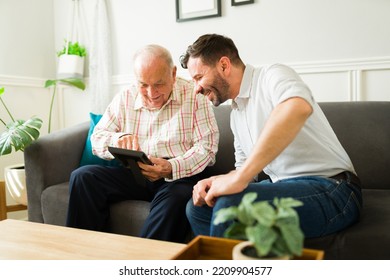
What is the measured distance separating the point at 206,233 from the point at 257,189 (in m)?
0.29

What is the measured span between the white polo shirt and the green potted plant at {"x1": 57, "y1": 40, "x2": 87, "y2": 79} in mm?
1835

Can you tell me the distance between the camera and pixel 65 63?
9.34 feet

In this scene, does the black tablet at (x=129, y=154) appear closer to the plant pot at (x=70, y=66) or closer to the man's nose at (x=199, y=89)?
the man's nose at (x=199, y=89)

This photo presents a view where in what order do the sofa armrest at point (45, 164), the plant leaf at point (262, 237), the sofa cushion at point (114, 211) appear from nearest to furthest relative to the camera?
the plant leaf at point (262, 237) → the sofa cushion at point (114, 211) → the sofa armrest at point (45, 164)

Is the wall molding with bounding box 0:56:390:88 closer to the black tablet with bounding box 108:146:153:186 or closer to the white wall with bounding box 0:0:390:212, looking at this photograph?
the white wall with bounding box 0:0:390:212

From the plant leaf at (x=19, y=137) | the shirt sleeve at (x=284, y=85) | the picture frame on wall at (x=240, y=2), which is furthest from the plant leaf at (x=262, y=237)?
the picture frame on wall at (x=240, y=2)

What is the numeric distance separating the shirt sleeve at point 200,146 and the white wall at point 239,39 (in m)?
0.73

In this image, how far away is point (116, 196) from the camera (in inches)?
67.0

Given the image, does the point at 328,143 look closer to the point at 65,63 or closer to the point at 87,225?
the point at 87,225

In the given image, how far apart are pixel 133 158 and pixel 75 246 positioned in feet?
1.76

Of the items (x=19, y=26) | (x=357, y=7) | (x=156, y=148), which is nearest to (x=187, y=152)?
(x=156, y=148)

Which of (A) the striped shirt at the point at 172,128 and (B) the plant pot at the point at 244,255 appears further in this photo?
(A) the striped shirt at the point at 172,128

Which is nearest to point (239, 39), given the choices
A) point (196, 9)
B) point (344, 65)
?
point (196, 9)

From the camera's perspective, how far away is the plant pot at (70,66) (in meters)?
2.83
